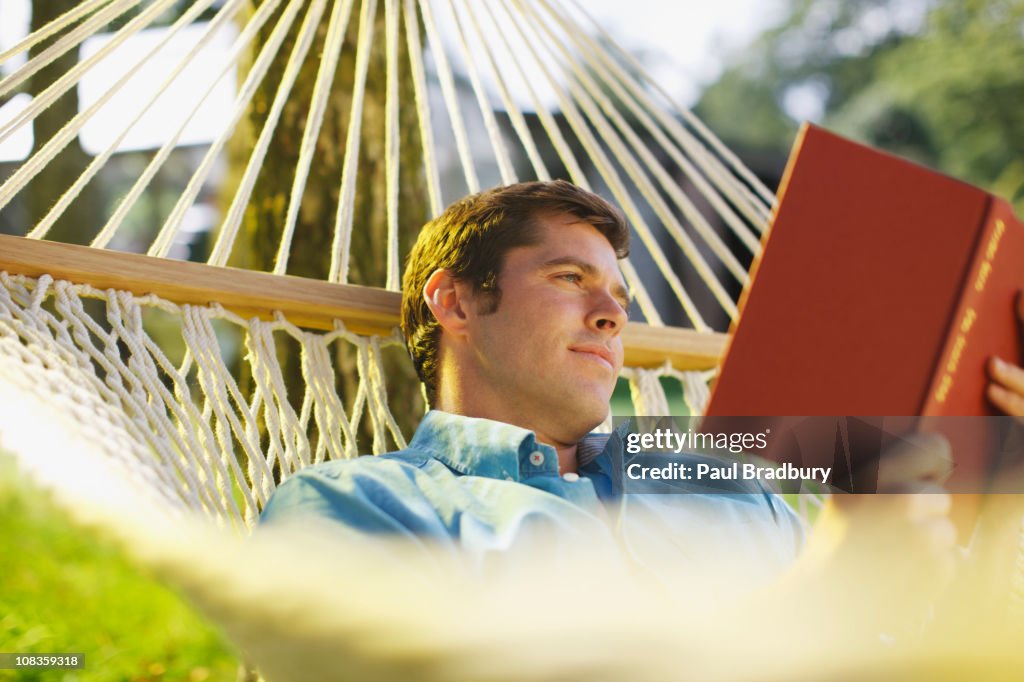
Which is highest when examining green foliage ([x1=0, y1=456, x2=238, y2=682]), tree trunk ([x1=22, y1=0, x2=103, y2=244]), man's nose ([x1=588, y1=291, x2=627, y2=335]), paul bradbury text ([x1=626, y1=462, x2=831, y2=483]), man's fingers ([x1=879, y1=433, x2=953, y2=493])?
tree trunk ([x1=22, y1=0, x2=103, y2=244])

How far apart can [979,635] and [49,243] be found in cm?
123

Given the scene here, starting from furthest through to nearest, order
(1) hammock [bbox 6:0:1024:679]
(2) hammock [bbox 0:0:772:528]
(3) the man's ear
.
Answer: (3) the man's ear, (2) hammock [bbox 0:0:772:528], (1) hammock [bbox 6:0:1024:679]

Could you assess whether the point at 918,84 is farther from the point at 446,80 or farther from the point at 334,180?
the point at 334,180

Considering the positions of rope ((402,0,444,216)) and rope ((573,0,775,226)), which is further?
rope ((573,0,775,226))

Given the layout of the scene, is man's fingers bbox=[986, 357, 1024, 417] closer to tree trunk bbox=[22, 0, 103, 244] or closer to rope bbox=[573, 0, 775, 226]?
rope bbox=[573, 0, 775, 226]

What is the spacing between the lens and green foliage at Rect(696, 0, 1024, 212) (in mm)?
16391

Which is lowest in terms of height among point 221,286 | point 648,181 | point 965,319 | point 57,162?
point 965,319

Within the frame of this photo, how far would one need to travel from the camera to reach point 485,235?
1.58 meters

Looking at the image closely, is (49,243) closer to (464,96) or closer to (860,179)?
(860,179)

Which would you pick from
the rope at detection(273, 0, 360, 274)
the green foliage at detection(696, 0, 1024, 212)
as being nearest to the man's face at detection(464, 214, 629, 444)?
the rope at detection(273, 0, 360, 274)

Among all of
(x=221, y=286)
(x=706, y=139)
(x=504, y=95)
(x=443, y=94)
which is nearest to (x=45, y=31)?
(x=221, y=286)

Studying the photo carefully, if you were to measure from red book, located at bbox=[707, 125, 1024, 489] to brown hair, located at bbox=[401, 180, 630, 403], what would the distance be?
670 millimetres

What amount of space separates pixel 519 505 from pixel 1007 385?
57cm

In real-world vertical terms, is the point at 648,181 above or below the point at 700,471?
above
